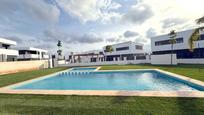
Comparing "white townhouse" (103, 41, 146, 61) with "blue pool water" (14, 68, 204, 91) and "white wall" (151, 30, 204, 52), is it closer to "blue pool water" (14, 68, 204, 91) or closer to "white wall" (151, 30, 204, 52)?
"white wall" (151, 30, 204, 52)

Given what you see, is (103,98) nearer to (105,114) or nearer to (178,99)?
(105,114)

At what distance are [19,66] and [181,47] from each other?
32.2m

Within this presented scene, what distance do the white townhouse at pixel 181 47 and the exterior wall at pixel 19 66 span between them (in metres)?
24.5

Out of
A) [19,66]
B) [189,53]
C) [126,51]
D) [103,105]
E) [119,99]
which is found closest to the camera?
[103,105]

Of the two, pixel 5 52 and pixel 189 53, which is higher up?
pixel 5 52

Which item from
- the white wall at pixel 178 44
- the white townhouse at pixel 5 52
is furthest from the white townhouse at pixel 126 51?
the white townhouse at pixel 5 52

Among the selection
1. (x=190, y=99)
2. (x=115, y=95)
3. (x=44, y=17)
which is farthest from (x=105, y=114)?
(x=44, y=17)

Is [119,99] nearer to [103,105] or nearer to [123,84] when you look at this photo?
[103,105]

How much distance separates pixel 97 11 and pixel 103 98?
1414 cm

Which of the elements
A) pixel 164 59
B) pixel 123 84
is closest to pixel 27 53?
pixel 164 59

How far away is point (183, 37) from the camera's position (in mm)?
30625

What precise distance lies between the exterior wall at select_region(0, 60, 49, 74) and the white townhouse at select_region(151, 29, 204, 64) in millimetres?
24550

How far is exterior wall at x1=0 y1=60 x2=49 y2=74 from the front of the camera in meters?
21.4

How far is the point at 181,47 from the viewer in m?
31.2
